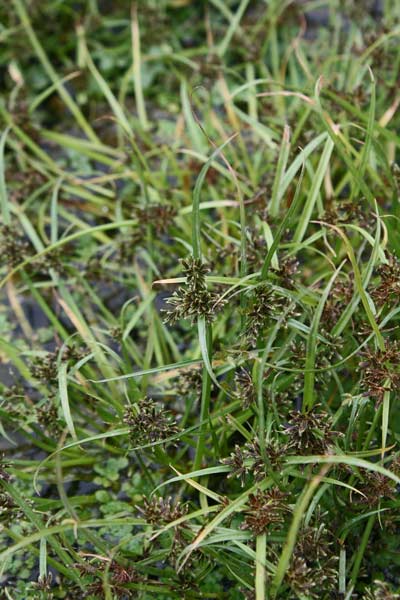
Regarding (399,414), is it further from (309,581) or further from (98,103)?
(98,103)

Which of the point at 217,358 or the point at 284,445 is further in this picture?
the point at 217,358

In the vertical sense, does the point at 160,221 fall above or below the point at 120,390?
above

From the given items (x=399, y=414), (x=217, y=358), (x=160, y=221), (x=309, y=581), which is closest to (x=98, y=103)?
(x=160, y=221)

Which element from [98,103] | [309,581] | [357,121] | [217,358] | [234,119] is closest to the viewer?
[309,581]

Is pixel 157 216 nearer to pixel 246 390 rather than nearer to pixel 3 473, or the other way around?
pixel 246 390

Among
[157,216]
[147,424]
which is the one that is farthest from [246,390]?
[157,216]

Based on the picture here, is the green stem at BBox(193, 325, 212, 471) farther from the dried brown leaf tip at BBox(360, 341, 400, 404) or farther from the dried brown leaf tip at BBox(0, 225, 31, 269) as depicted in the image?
the dried brown leaf tip at BBox(0, 225, 31, 269)
